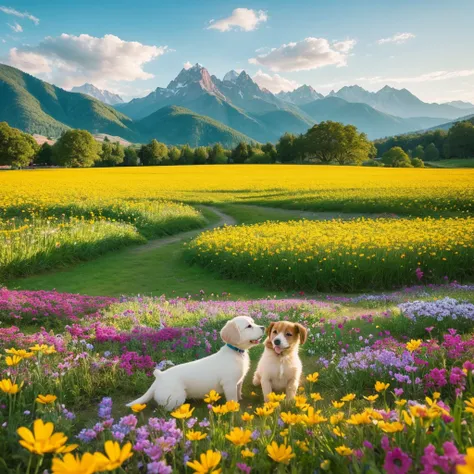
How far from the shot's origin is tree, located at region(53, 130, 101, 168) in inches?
3969

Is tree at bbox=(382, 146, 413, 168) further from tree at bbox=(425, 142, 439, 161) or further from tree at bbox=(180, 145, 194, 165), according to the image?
tree at bbox=(180, 145, 194, 165)

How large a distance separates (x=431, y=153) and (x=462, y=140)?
1498 centimetres

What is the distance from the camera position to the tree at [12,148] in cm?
9338

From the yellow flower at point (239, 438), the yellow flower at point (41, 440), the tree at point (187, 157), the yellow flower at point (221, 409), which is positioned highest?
the tree at point (187, 157)

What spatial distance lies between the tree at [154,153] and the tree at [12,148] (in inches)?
1253

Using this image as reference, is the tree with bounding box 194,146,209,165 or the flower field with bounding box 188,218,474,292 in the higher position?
the tree with bounding box 194,146,209,165

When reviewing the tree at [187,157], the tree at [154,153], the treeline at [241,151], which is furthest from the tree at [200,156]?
the tree at [154,153]

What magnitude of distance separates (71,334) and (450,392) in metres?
6.05

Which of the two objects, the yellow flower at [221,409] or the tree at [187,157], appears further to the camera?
the tree at [187,157]

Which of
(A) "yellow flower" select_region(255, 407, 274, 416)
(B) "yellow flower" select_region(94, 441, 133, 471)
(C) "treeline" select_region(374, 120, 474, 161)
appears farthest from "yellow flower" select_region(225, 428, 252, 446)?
(C) "treeline" select_region(374, 120, 474, 161)

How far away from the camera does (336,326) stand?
7512 millimetres

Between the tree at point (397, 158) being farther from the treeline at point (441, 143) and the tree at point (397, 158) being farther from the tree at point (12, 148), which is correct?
the tree at point (12, 148)

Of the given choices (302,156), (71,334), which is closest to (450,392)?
(71,334)

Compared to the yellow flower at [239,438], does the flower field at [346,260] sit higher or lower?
lower
